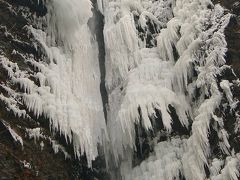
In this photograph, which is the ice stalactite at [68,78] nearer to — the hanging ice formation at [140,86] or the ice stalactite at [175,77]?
the hanging ice formation at [140,86]

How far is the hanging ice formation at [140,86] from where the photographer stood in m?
11.4

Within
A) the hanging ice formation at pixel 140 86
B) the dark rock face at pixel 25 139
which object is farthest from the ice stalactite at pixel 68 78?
the dark rock face at pixel 25 139

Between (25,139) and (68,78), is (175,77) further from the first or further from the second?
(25,139)

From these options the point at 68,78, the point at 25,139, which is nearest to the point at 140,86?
the point at 68,78

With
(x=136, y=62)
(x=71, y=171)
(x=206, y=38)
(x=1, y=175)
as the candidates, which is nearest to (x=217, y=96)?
(x=206, y=38)

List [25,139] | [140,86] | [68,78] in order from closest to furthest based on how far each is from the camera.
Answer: [25,139] → [68,78] → [140,86]

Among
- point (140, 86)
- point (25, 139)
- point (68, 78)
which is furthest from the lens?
point (140, 86)

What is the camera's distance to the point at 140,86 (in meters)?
12.7

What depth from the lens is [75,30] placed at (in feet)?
43.8

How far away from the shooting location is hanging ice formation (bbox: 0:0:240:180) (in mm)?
11383

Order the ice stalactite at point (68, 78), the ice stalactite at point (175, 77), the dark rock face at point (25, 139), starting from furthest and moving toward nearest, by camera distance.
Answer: the ice stalactite at point (175, 77) < the ice stalactite at point (68, 78) < the dark rock face at point (25, 139)

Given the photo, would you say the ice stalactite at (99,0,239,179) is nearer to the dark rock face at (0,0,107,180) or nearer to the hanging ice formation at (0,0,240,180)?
the hanging ice formation at (0,0,240,180)

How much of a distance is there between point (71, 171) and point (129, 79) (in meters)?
2.95

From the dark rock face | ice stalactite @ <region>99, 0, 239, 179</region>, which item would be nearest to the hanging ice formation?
ice stalactite @ <region>99, 0, 239, 179</region>
